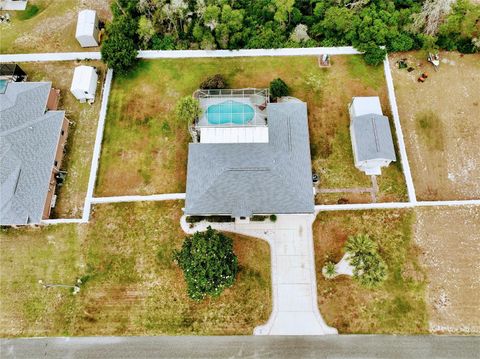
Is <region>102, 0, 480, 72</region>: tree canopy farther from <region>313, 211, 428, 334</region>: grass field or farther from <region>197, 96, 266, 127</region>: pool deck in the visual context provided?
<region>313, 211, 428, 334</region>: grass field

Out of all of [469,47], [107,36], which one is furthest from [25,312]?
[469,47]

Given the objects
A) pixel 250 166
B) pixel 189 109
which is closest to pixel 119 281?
pixel 250 166

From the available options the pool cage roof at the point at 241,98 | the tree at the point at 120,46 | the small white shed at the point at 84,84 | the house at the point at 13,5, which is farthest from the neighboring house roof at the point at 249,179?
the house at the point at 13,5

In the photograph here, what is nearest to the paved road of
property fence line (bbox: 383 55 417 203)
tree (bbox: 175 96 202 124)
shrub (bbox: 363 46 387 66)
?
property fence line (bbox: 383 55 417 203)

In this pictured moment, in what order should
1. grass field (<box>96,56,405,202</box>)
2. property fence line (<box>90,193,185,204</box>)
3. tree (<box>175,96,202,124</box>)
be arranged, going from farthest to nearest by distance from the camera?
grass field (<box>96,56,405,202</box>)
property fence line (<box>90,193,185,204</box>)
tree (<box>175,96,202,124</box>)

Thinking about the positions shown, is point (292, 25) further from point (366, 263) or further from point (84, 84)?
point (366, 263)

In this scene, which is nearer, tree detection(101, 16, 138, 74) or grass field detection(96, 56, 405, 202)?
grass field detection(96, 56, 405, 202)
